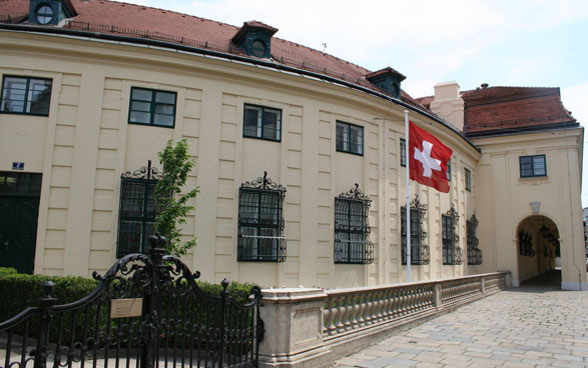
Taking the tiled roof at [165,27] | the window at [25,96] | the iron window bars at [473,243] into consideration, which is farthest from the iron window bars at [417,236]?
the window at [25,96]

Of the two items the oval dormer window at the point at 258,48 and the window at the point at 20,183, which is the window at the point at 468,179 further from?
the window at the point at 20,183

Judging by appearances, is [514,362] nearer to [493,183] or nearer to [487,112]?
[493,183]

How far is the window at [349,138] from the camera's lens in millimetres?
16188

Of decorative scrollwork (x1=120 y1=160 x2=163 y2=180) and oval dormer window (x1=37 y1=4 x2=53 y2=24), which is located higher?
oval dormer window (x1=37 y1=4 x2=53 y2=24)

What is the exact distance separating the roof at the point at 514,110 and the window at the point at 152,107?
19.2 meters

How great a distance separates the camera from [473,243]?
2512cm

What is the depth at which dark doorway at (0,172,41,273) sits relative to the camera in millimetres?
11508

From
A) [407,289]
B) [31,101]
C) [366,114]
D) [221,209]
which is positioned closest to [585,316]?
[407,289]

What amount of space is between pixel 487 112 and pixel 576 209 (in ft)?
24.4

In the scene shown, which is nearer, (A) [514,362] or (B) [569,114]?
(A) [514,362]

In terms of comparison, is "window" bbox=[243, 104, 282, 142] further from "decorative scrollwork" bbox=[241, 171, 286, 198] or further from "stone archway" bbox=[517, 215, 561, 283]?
"stone archway" bbox=[517, 215, 561, 283]

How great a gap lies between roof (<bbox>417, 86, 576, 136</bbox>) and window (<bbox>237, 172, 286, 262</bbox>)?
55.4ft

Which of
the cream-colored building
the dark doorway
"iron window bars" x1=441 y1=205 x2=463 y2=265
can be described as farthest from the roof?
the dark doorway

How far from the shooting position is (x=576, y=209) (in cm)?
2370
